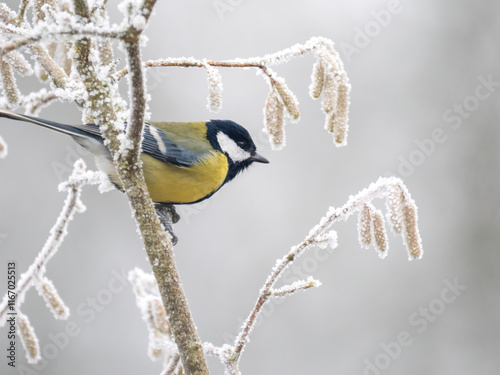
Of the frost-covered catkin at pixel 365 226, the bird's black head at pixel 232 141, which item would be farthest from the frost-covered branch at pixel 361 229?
the bird's black head at pixel 232 141

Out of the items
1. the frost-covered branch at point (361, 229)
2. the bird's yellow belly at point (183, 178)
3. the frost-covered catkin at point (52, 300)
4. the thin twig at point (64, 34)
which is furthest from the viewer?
the bird's yellow belly at point (183, 178)

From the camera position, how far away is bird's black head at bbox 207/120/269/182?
283 centimetres

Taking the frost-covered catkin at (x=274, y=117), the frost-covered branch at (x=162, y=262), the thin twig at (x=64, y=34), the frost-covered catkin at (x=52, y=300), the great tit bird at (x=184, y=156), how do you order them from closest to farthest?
1. the thin twig at (x=64, y=34)
2. the frost-covered branch at (x=162, y=262)
3. the frost-covered catkin at (x=274, y=117)
4. the frost-covered catkin at (x=52, y=300)
5. the great tit bird at (x=184, y=156)

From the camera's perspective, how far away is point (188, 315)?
1323 mm

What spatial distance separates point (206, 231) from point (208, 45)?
7.89ft

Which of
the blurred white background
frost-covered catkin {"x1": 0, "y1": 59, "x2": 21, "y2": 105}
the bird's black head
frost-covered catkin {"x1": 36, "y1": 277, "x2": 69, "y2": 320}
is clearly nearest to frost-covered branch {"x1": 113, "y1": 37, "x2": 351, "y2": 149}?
frost-covered catkin {"x1": 0, "y1": 59, "x2": 21, "y2": 105}

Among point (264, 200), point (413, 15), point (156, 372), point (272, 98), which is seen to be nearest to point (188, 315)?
point (272, 98)

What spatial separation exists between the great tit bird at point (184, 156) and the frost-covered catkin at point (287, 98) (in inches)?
28.8

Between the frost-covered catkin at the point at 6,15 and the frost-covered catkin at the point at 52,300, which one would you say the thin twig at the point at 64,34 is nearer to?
the frost-covered catkin at the point at 6,15

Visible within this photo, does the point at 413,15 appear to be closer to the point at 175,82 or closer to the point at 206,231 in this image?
the point at 175,82

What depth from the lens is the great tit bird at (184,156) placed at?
219 cm

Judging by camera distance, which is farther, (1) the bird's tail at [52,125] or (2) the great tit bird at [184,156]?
(2) the great tit bird at [184,156]

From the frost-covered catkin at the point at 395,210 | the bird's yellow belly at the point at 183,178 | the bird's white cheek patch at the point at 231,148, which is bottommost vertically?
the frost-covered catkin at the point at 395,210

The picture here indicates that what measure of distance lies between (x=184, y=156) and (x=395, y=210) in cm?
125
